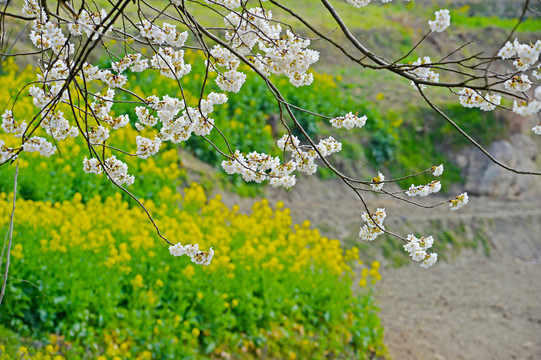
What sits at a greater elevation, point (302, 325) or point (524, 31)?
point (524, 31)

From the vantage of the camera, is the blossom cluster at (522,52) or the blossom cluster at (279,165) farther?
the blossom cluster at (279,165)

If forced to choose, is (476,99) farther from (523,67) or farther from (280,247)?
(280,247)

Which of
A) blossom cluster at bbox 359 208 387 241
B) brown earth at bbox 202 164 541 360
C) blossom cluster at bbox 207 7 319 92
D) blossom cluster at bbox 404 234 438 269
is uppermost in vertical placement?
brown earth at bbox 202 164 541 360

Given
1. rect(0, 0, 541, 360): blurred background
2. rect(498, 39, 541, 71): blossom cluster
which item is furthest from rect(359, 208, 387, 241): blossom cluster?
rect(0, 0, 541, 360): blurred background

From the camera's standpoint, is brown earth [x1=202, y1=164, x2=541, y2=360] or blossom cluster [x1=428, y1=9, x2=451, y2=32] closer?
blossom cluster [x1=428, y1=9, x2=451, y2=32]

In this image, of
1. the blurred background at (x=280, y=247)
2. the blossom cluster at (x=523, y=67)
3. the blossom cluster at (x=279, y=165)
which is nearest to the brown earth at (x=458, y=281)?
the blurred background at (x=280, y=247)

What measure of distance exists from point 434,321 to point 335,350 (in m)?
1.72

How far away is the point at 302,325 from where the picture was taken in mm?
4598

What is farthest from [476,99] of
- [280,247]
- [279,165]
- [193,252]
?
[280,247]

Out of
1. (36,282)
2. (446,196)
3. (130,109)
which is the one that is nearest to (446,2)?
(446,196)

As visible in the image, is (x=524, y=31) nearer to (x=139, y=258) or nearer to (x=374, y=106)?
(x=374, y=106)

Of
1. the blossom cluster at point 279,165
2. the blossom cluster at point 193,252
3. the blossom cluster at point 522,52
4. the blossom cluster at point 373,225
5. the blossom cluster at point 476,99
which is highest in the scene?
the blossom cluster at point 476,99

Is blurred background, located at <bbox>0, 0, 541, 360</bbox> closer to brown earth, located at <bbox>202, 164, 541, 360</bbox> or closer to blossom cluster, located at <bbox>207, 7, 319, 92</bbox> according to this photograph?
brown earth, located at <bbox>202, 164, 541, 360</bbox>

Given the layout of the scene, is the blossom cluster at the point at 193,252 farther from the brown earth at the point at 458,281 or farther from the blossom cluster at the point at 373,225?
the brown earth at the point at 458,281
